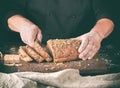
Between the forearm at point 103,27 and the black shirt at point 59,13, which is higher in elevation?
the black shirt at point 59,13

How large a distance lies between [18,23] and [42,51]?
0.38 m

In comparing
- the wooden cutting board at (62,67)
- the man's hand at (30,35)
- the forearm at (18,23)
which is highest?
the forearm at (18,23)

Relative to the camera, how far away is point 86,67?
199 cm

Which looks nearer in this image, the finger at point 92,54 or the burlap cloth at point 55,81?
the burlap cloth at point 55,81

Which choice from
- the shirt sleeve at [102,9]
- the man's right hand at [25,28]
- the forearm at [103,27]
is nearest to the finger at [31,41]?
the man's right hand at [25,28]

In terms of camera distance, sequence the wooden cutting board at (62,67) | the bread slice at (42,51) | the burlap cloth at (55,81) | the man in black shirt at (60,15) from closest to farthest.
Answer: the burlap cloth at (55,81)
the wooden cutting board at (62,67)
the bread slice at (42,51)
the man in black shirt at (60,15)

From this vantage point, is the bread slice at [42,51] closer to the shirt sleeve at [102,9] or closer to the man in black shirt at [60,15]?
the man in black shirt at [60,15]

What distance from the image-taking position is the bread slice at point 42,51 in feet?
6.73

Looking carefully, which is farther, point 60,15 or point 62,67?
point 60,15

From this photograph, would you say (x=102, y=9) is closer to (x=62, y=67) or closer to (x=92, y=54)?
(x=92, y=54)

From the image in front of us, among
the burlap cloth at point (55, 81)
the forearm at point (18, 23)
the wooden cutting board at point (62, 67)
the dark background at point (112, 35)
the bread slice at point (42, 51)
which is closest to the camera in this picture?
the burlap cloth at point (55, 81)

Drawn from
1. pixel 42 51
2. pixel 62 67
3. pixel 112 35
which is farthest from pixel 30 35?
pixel 112 35

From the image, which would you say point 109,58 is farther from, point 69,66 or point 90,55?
point 69,66

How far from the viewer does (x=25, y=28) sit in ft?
7.32
